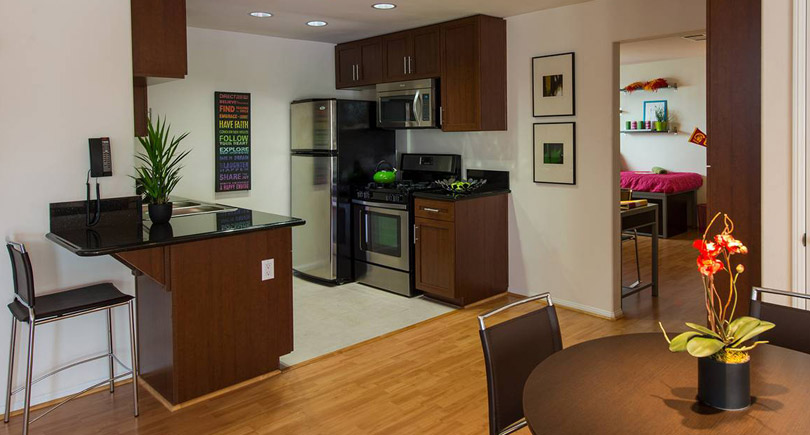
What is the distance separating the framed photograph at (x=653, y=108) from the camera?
352 inches

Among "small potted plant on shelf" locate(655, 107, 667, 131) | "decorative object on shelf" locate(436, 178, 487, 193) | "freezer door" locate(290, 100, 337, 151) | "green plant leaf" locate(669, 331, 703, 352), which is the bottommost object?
"green plant leaf" locate(669, 331, 703, 352)

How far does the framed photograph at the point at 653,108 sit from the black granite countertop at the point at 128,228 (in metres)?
7.11

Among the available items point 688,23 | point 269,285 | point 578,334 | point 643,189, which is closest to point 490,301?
point 578,334

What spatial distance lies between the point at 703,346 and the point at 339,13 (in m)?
3.86

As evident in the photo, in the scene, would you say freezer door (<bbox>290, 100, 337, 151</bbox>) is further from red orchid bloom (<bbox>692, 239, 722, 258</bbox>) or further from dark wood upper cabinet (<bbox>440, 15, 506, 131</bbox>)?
red orchid bloom (<bbox>692, 239, 722, 258</bbox>)

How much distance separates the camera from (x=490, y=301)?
5.05 m

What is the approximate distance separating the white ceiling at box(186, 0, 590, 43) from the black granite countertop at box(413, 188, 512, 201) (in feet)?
4.49

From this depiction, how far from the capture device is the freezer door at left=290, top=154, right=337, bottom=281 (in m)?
5.55

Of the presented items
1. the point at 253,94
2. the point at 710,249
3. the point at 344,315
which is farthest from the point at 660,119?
the point at 710,249

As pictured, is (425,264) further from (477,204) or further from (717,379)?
(717,379)

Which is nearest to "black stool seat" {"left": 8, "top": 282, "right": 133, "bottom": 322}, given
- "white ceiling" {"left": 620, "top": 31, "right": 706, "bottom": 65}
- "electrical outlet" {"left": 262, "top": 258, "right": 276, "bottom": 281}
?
"electrical outlet" {"left": 262, "top": 258, "right": 276, "bottom": 281}

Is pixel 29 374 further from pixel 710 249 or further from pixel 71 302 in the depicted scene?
pixel 710 249

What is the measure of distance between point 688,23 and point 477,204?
1.93m

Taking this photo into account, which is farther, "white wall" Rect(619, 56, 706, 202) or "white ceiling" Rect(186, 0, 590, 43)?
"white wall" Rect(619, 56, 706, 202)
